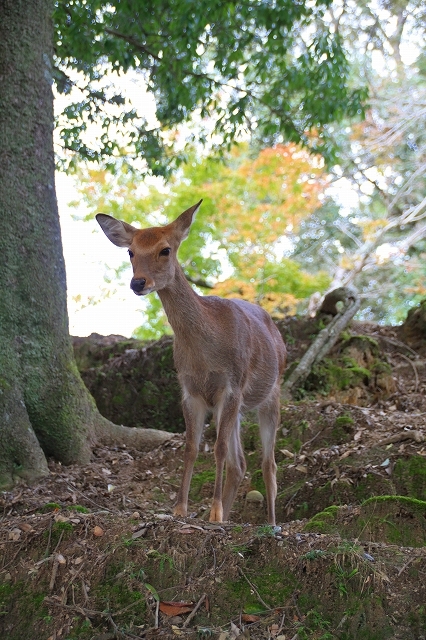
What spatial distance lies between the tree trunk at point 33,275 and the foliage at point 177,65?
1996 millimetres

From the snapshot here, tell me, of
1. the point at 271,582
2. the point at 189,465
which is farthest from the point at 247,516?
Answer: the point at 271,582

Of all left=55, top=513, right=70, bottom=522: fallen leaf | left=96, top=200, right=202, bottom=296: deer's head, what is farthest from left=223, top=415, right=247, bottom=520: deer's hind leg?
A: left=55, top=513, right=70, bottom=522: fallen leaf

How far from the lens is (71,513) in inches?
161

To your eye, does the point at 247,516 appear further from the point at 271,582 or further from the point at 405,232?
the point at 405,232

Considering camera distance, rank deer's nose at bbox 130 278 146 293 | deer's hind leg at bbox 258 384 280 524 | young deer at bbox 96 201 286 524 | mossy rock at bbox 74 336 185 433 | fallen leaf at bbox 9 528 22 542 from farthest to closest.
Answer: mossy rock at bbox 74 336 185 433
deer's hind leg at bbox 258 384 280 524
young deer at bbox 96 201 286 524
deer's nose at bbox 130 278 146 293
fallen leaf at bbox 9 528 22 542

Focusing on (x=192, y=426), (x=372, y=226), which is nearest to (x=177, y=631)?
(x=192, y=426)

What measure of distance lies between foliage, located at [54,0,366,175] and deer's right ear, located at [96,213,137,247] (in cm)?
373

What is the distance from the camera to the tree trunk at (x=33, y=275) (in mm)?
5809

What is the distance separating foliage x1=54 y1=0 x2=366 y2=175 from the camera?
27.2 feet

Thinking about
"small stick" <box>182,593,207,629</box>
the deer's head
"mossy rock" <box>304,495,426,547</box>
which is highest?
the deer's head

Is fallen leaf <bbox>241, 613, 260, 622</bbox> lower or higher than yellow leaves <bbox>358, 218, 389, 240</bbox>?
lower

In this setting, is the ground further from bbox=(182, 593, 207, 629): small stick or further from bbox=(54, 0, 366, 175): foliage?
bbox=(54, 0, 366, 175): foliage

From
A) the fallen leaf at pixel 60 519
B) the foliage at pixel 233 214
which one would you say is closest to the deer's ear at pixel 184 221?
the fallen leaf at pixel 60 519

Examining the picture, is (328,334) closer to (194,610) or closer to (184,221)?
(184,221)
